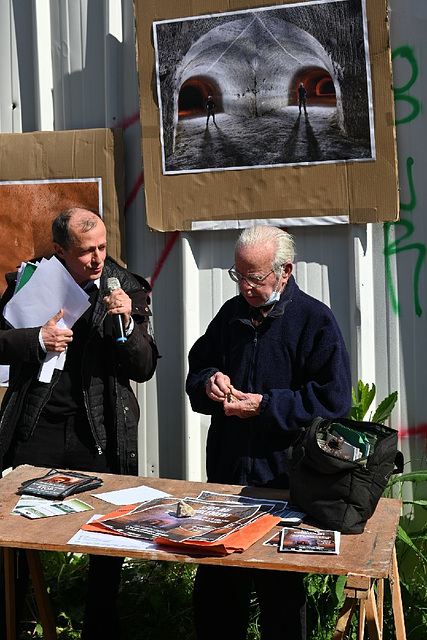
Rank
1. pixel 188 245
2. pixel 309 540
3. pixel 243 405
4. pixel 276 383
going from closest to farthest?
pixel 309 540 < pixel 243 405 < pixel 276 383 < pixel 188 245

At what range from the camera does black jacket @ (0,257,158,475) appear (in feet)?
12.7

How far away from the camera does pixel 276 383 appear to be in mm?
3559

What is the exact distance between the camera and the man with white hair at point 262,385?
11.3ft

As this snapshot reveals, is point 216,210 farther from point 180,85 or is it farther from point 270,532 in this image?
point 270,532

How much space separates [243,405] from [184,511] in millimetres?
523

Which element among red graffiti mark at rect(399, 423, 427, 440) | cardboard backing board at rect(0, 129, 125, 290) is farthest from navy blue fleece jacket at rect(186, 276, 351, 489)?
cardboard backing board at rect(0, 129, 125, 290)

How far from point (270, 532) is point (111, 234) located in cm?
243

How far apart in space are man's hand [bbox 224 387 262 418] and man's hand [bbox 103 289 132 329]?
615mm

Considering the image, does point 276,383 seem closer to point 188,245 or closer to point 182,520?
point 182,520

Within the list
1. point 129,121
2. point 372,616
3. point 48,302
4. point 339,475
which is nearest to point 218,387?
point 339,475

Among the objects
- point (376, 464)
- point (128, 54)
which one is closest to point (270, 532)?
point (376, 464)

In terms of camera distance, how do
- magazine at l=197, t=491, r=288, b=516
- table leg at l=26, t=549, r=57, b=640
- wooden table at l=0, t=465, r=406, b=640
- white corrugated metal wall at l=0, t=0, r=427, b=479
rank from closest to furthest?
1. wooden table at l=0, t=465, r=406, b=640
2. magazine at l=197, t=491, r=288, b=516
3. table leg at l=26, t=549, r=57, b=640
4. white corrugated metal wall at l=0, t=0, r=427, b=479

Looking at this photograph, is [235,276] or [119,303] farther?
[119,303]

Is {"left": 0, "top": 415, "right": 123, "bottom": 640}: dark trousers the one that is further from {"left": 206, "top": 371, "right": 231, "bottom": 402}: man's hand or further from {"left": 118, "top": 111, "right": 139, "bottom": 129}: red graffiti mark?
{"left": 118, "top": 111, "right": 139, "bottom": 129}: red graffiti mark
